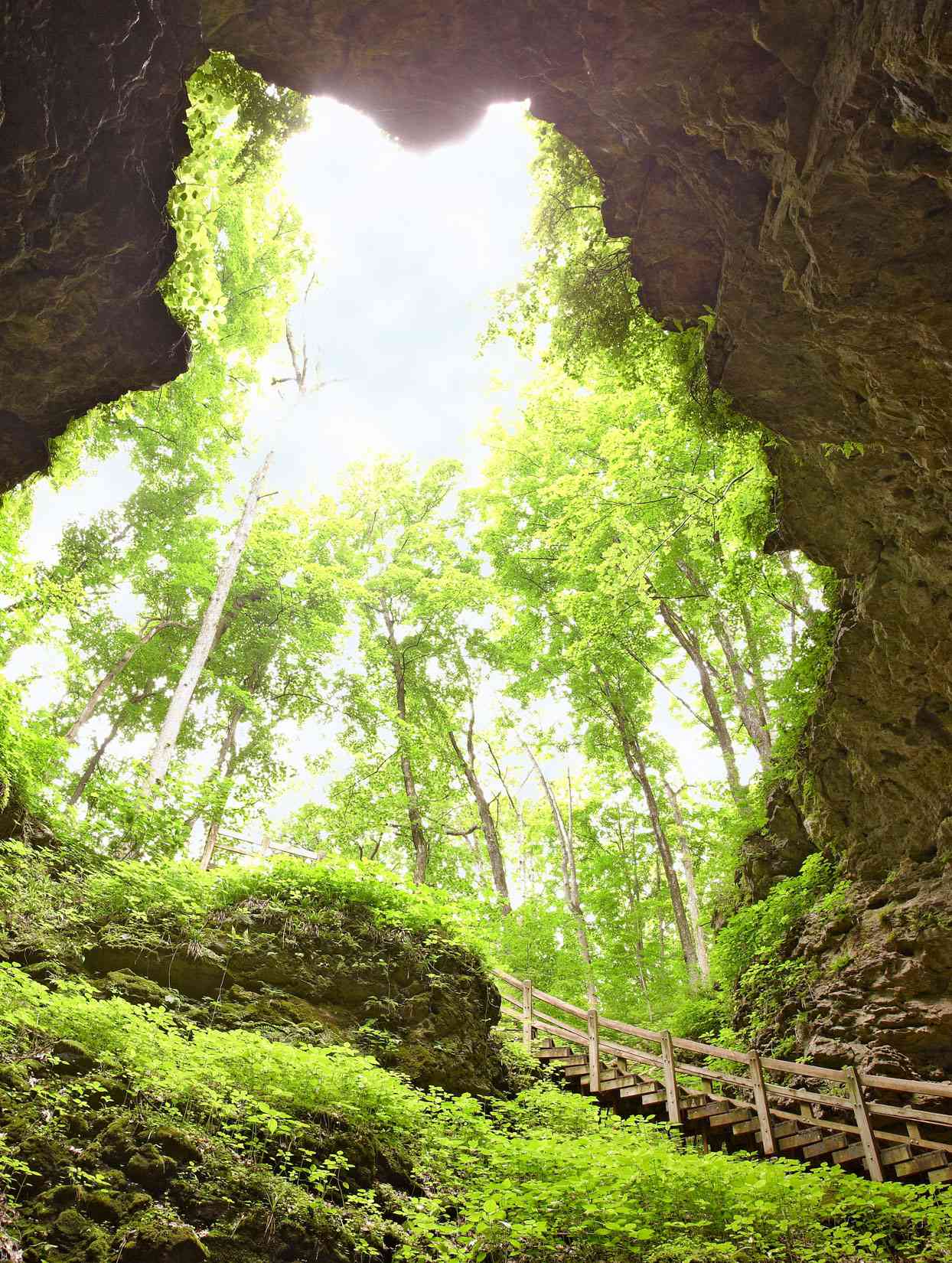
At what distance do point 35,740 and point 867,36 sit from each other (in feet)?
30.3

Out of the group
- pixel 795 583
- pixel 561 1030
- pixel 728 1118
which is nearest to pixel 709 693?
pixel 795 583

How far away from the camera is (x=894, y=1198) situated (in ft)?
18.9

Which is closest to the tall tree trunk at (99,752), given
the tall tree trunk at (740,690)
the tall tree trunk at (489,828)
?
the tall tree trunk at (489,828)

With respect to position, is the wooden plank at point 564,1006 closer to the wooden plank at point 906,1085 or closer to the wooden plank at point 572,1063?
the wooden plank at point 572,1063

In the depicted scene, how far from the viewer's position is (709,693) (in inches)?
599

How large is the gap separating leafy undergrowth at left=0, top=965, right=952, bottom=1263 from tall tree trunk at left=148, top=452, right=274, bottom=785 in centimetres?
588

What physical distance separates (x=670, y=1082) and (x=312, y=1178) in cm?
558

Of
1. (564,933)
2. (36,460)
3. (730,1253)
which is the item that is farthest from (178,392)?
(564,933)

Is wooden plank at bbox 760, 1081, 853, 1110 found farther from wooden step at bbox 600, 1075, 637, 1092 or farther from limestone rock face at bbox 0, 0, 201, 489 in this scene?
limestone rock face at bbox 0, 0, 201, 489

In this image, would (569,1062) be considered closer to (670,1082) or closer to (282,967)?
(670,1082)

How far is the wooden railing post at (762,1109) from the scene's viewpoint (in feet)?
25.0

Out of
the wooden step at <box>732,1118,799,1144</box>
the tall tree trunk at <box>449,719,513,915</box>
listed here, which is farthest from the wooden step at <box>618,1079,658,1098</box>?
the tall tree trunk at <box>449,719,513,915</box>

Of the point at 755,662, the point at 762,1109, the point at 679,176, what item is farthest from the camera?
the point at 755,662

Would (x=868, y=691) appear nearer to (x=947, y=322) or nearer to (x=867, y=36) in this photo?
(x=947, y=322)
